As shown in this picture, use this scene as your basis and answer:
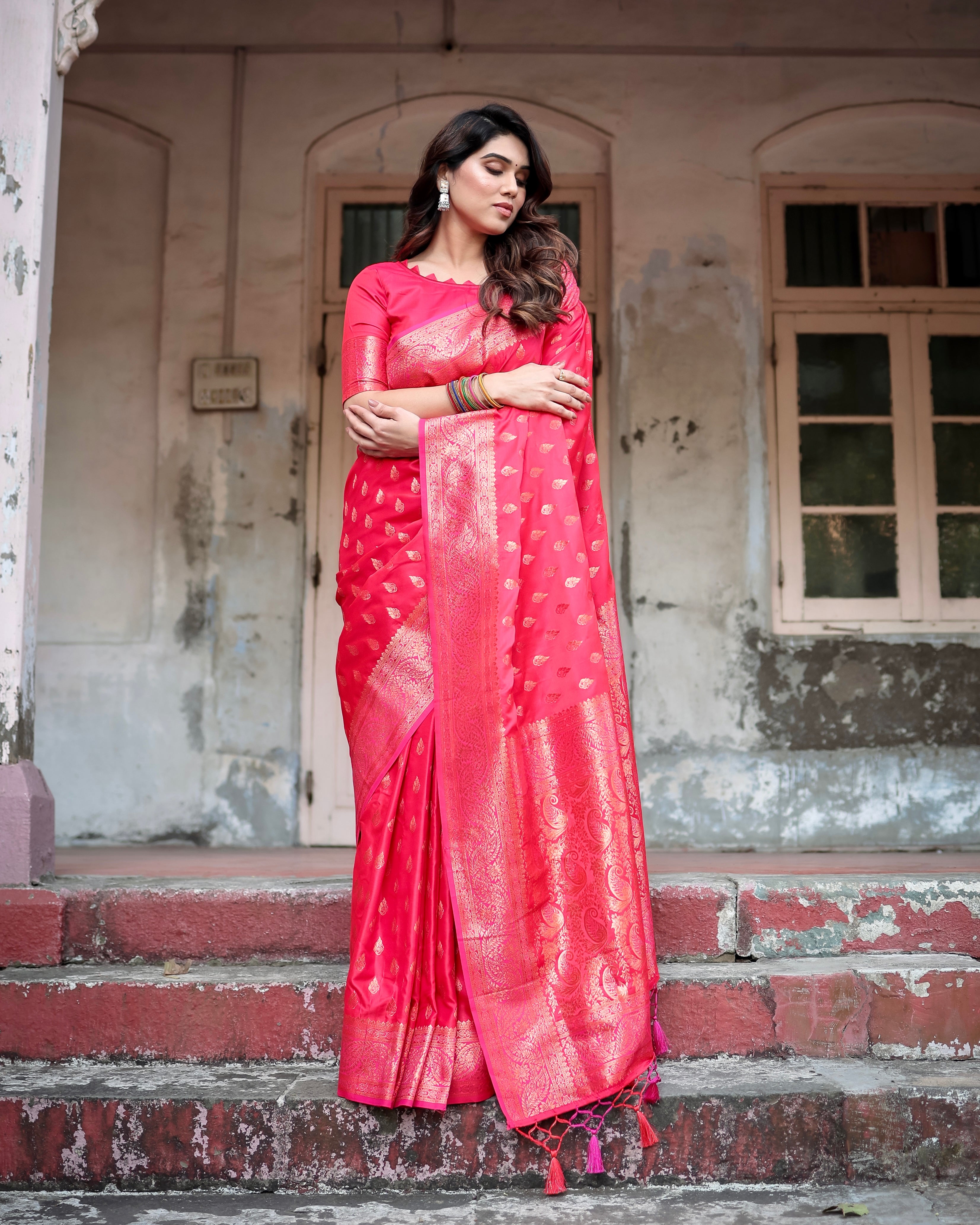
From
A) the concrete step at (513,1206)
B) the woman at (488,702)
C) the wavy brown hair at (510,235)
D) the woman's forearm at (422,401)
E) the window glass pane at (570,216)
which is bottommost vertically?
the concrete step at (513,1206)

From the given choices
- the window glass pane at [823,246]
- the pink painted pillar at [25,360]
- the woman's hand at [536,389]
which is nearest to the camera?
the woman's hand at [536,389]

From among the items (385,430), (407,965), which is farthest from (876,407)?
(407,965)

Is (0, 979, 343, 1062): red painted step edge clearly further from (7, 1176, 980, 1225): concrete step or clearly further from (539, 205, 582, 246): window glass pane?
(539, 205, 582, 246): window glass pane

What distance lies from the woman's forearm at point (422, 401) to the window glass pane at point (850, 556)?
2.62m

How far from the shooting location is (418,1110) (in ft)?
6.19

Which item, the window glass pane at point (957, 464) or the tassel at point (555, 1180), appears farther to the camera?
the window glass pane at point (957, 464)

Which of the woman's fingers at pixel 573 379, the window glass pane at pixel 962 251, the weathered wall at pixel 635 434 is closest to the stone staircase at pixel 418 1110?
the woman's fingers at pixel 573 379

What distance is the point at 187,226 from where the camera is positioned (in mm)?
4355

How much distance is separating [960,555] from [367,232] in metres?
2.76

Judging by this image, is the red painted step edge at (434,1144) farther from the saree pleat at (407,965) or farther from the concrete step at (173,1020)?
the concrete step at (173,1020)

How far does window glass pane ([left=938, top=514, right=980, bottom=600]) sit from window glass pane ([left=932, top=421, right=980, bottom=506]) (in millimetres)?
72

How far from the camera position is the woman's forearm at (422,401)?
2.06 metres

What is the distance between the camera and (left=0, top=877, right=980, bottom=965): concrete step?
237cm

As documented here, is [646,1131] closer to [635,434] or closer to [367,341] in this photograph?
[367,341]
